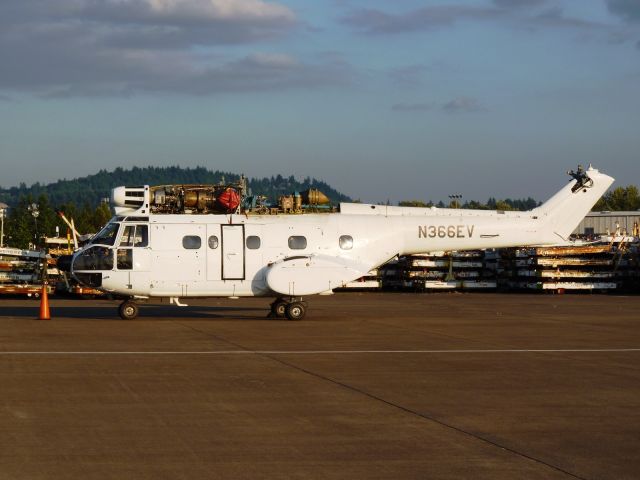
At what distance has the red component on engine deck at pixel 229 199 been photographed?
29.0 m

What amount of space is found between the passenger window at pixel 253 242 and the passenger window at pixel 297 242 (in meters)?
0.94

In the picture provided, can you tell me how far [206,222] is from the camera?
2820 centimetres

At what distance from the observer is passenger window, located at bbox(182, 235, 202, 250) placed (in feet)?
91.4

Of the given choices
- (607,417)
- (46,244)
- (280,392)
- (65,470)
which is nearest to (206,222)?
(280,392)

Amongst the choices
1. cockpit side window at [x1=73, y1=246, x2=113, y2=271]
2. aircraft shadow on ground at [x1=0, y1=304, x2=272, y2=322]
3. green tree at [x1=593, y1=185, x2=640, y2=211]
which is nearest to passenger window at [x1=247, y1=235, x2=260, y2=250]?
aircraft shadow on ground at [x1=0, y1=304, x2=272, y2=322]

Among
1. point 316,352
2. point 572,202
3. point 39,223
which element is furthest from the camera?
point 39,223

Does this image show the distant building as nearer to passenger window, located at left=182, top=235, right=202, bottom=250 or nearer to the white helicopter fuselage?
the white helicopter fuselage

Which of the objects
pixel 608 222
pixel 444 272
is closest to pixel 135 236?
pixel 444 272

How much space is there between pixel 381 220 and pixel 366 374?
1339 centimetres

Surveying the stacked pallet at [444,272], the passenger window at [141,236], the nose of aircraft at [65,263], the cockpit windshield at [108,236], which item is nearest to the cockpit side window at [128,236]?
the passenger window at [141,236]

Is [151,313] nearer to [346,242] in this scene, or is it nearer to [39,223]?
[346,242]

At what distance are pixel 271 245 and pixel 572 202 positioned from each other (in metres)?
9.33

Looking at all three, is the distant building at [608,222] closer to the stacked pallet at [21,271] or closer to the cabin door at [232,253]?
the stacked pallet at [21,271]

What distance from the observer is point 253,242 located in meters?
28.2
